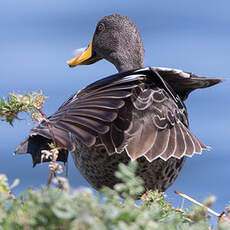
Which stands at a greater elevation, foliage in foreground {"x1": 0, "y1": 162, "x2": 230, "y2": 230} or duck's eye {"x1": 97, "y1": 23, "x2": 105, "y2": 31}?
duck's eye {"x1": 97, "y1": 23, "x2": 105, "y2": 31}

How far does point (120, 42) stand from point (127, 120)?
4.57 ft

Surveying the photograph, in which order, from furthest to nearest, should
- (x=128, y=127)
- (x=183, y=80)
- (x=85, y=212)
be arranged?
1. (x=183, y=80)
2. (x=128, y=127)
3. (x=85, y=212)

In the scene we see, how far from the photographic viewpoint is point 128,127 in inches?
88.0

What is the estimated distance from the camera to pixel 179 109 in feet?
8.31

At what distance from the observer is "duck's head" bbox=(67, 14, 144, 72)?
11.5 feet

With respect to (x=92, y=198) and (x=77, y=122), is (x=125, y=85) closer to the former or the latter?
(x=77, y=122)

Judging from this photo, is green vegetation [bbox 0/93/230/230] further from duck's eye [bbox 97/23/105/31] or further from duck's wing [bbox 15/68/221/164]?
duck's eye [bbox 97/23/105/31]

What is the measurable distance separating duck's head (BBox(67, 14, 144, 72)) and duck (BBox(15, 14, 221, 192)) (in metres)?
0.79

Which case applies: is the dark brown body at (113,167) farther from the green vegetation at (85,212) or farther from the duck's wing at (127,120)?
the green vegetation at (85,212)

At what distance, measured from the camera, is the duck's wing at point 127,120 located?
1.69 metres

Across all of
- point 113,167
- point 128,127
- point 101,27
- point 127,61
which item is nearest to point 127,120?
point 128,127

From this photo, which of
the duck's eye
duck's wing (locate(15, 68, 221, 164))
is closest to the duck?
duck's wing (locate(15, 68, 221, 164))

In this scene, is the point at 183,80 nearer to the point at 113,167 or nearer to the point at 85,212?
the point at 113,167

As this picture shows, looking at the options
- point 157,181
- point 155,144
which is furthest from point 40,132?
point 157,181
